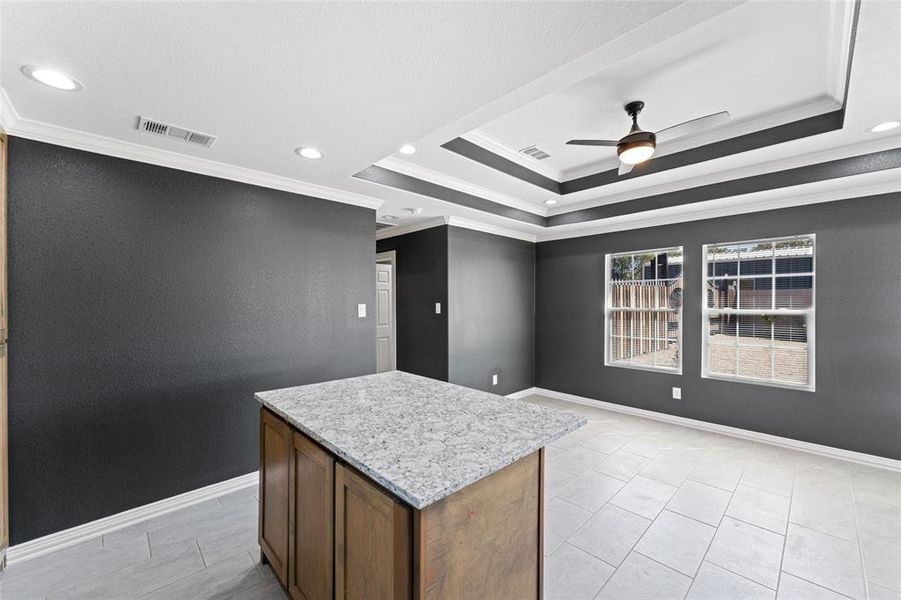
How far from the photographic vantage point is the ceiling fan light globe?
95.7 inches

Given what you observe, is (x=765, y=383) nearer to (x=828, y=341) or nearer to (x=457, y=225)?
(x=828, y=341)

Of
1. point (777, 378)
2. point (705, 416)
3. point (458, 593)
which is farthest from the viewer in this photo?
point (705, 416)

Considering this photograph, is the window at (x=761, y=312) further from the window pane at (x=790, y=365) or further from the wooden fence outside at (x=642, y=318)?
the wooden fence outside at (x=642, y=318)

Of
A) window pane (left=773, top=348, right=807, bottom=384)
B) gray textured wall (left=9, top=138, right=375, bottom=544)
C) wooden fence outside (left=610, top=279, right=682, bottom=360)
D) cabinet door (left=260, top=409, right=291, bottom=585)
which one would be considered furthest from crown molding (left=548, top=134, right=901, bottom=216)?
cabinet door (left=260, top=409, right=291, bottom=585)

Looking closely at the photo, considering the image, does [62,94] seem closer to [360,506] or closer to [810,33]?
[360,506]

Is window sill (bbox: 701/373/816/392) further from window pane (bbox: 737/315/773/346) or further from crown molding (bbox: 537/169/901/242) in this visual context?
crown molding (bbox: 537/169/901/242)

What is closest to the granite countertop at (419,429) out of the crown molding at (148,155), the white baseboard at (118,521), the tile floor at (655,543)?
the tile floor at (655,543)

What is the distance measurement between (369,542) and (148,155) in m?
2.69

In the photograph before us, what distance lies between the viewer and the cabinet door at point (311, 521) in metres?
1.35

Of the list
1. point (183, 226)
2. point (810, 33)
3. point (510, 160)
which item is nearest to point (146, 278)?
point (183, 226)

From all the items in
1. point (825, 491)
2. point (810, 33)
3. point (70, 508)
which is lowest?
point (825, 491)

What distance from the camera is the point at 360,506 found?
3.87 ft

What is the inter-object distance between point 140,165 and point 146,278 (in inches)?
28.9

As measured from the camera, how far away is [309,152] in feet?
8.18
